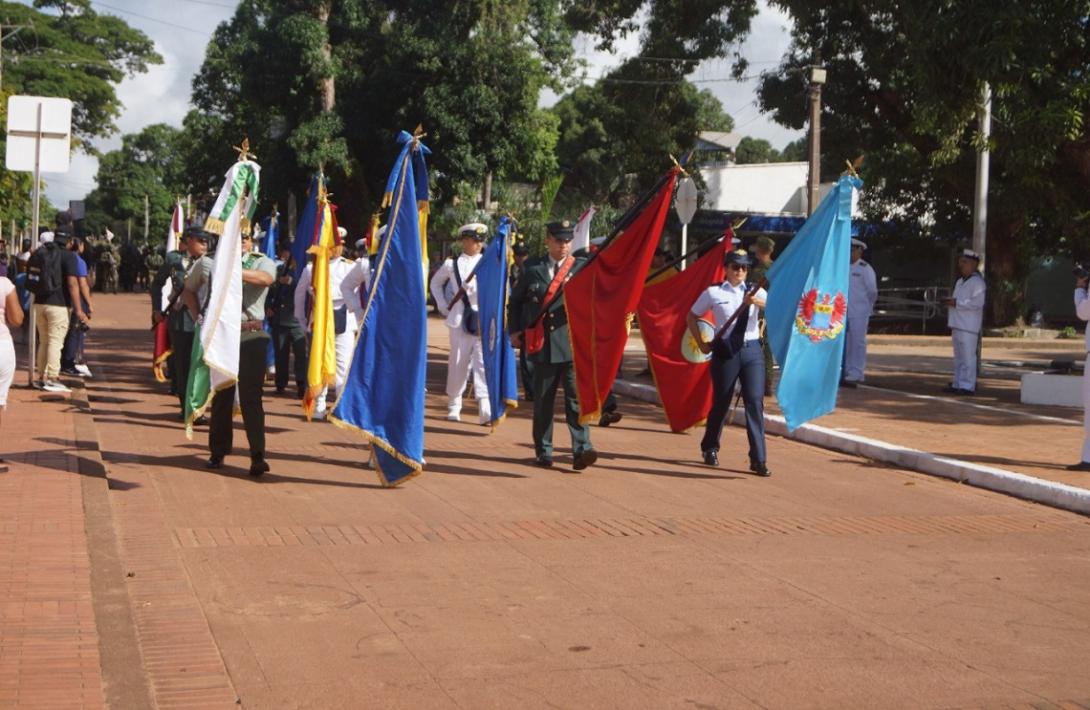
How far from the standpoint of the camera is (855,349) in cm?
1898

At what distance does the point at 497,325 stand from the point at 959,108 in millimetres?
7022

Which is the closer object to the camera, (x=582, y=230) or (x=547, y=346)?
(x=547, y=346)

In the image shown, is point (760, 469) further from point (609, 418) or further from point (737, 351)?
point (609, 418)

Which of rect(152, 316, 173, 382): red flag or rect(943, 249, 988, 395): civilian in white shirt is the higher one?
rect(943, 249, 988, 395): civilian in white shirt

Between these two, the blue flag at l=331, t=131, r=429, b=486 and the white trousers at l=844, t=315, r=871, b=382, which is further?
the white trousers at l=844, t=315, r=871, b=382

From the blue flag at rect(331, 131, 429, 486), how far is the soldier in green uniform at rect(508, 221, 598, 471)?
1.27m

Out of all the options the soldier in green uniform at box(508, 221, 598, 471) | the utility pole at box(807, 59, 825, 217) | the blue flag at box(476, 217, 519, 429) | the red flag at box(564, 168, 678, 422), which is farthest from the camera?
the utility pole at box(807, 59, 825, 217)

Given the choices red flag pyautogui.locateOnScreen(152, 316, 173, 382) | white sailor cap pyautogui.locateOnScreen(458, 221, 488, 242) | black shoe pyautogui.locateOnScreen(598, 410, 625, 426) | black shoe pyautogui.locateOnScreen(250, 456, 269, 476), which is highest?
white sailor cap pyautogui.locateOnScreen(458, 221, 488, 242)

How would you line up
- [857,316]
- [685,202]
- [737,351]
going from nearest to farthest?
[737,351]
[857,316]
[685,202]

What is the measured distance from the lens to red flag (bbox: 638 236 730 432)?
43.1 feet

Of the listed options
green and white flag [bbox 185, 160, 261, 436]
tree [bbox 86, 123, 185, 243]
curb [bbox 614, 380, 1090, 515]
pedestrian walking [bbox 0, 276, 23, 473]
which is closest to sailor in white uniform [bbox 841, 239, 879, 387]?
curb [bbox 614, 380, 1090, 515]

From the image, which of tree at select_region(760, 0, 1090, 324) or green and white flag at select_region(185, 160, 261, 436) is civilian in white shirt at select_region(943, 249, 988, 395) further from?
green and white flag at select_region(185, 160, 261, 436)

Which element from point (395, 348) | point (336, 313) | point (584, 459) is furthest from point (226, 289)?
point (336, 313)

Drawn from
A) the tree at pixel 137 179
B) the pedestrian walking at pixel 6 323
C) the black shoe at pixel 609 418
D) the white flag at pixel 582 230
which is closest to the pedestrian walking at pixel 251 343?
the pedestrian walking at pixel 6 323
